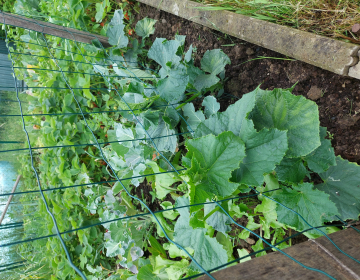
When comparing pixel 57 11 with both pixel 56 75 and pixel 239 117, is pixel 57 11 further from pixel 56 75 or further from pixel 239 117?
pixel 239 117

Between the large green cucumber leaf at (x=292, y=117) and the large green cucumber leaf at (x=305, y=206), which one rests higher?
the large green cucumber leaf at (x=292, y=117)

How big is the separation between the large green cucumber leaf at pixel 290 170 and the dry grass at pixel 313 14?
1.85 feet

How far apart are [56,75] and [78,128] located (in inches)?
24.9

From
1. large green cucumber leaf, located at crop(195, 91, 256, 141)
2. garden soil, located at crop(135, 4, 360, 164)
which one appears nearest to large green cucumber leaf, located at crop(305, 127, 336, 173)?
garden soil, located at crop(135, 4, 360, 164)

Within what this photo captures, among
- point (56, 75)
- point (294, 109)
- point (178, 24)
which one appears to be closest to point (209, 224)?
point (294, 109)

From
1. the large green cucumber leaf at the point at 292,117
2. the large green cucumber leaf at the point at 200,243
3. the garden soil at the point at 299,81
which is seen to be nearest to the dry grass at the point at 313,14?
the garden soil at the point at 299,81

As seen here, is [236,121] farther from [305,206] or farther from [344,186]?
[344,186]

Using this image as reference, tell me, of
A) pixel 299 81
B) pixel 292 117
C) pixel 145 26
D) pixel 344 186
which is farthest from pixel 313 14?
pixel 145 26

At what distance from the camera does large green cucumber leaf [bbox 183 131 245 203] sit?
1099 millimetres

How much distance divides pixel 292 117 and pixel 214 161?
14.9 inches

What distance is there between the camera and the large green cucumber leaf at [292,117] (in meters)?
1.09

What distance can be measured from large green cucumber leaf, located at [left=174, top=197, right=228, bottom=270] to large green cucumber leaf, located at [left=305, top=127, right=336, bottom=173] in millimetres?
627

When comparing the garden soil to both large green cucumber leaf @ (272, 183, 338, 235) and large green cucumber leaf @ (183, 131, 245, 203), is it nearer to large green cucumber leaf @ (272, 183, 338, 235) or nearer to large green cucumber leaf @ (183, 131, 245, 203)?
large green cucumber leaf @ (272, 183, 338, 235)

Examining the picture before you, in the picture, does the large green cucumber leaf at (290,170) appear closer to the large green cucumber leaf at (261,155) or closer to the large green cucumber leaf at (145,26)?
the large green cucumber leaf at (261,155)
